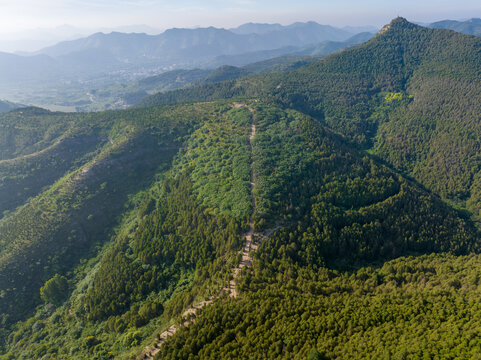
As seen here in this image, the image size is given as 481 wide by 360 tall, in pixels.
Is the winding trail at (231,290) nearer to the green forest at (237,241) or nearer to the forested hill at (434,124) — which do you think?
the green forest at (237,241)

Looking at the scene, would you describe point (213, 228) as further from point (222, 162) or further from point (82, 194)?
point (82, 194)

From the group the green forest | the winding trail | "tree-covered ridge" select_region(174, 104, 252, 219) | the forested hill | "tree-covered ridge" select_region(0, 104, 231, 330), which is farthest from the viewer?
the forested hill

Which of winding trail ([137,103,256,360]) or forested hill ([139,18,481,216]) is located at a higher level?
forested hill ([139,18,481,216])

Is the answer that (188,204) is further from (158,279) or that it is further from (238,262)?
(238,262)

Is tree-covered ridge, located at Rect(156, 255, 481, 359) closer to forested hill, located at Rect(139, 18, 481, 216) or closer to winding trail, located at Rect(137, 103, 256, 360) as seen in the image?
winding trail, located at Rect(137, 103, 256, 360)

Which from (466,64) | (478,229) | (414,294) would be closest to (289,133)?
(414,294)

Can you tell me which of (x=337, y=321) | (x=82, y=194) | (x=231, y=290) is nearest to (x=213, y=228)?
(x=231, y=290)

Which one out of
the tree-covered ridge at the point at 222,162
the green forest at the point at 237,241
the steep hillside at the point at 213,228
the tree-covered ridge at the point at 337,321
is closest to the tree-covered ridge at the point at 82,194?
the green forest at the point at 237,241

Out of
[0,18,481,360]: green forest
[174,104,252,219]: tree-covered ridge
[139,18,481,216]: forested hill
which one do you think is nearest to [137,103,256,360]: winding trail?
[0,18,481,360]: green forest
